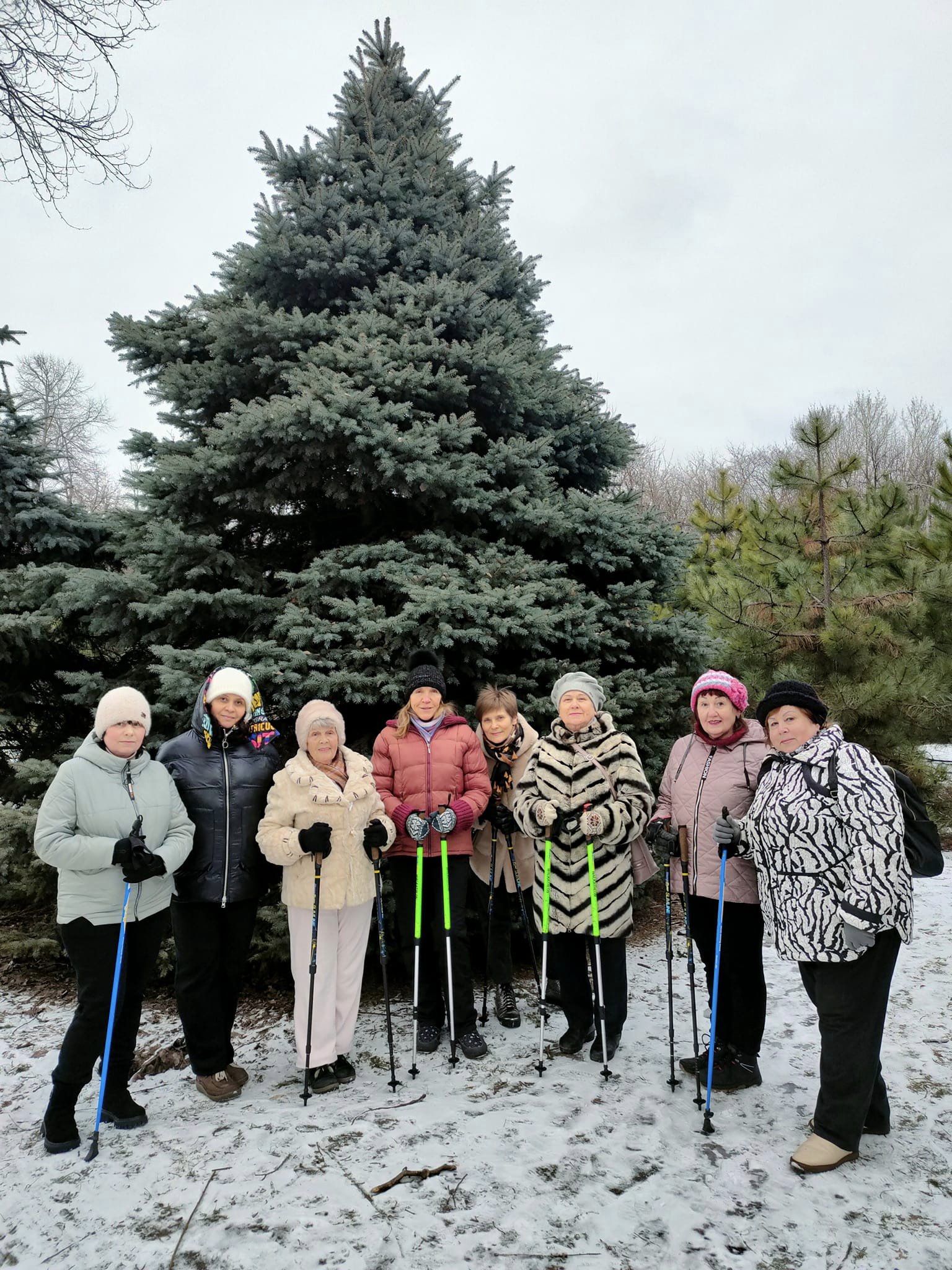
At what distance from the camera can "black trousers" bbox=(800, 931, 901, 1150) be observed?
9.98ft

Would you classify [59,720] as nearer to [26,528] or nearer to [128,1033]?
[26,528]

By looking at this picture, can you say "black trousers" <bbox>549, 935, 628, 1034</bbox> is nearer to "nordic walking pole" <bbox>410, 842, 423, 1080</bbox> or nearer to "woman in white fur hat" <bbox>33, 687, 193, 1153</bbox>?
"nordic walking pole" <bbox>410, 842, 423, 1080</bbox>

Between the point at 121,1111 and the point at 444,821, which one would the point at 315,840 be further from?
the point at 121,1111

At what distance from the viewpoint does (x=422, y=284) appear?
6.07 metres

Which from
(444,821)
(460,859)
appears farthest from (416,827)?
(460,859)

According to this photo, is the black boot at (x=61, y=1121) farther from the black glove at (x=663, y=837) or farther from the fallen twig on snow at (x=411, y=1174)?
the black glove at (x=663, y=837)

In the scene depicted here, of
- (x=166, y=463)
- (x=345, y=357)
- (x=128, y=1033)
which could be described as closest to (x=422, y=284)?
(x=345, y=357)

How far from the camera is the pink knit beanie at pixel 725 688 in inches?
152

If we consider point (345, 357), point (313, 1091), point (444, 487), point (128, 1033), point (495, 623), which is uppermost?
point (345, 357)

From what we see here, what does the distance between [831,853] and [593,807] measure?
4.33ft

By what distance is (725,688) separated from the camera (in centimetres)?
387

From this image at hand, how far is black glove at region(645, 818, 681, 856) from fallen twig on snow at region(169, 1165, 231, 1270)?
7.86 feet

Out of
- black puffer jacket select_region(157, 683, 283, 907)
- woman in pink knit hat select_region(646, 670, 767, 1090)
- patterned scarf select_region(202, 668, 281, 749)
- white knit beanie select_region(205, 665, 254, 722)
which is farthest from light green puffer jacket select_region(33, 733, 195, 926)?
woman in pink knit hat select_region(646, 670, 767, 1090)

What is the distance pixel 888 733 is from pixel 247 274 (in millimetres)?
7767
